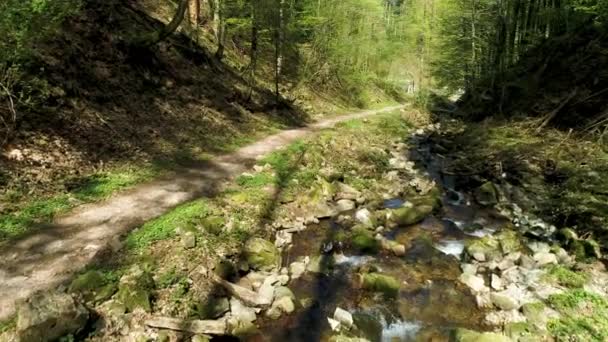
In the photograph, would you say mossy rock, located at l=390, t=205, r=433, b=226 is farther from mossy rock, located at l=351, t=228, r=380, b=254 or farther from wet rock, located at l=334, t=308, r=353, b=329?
wet rock, located at l=334, t=308, r=353, b=329

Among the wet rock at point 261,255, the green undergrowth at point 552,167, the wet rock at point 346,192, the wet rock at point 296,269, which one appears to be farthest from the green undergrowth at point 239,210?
the green undergrowth at point 552,167

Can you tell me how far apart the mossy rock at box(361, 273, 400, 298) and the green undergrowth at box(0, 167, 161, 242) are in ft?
23.0

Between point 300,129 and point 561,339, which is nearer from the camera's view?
point 561,339

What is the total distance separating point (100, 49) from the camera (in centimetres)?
1609

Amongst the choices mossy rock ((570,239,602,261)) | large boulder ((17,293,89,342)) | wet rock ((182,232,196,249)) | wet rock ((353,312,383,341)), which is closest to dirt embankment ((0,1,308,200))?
wet rock ((182,232,196,249))

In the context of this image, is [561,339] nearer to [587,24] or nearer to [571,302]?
[571,302]

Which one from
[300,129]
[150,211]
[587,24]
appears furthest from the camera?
[300,129]

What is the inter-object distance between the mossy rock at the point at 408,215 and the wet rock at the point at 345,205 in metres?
1.40

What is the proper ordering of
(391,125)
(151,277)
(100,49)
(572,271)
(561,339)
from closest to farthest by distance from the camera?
(561,339) → (151,277) → (572,271) → (100,49) → (391,125)

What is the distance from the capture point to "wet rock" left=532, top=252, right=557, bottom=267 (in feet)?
32.1

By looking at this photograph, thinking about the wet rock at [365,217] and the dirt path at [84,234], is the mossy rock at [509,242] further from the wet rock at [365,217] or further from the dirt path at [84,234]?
the dirt path at [84,234]

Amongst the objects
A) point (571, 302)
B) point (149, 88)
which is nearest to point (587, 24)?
point (571, 302)

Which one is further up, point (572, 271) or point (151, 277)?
point (151, 277)

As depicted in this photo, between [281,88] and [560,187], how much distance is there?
2206 cm
